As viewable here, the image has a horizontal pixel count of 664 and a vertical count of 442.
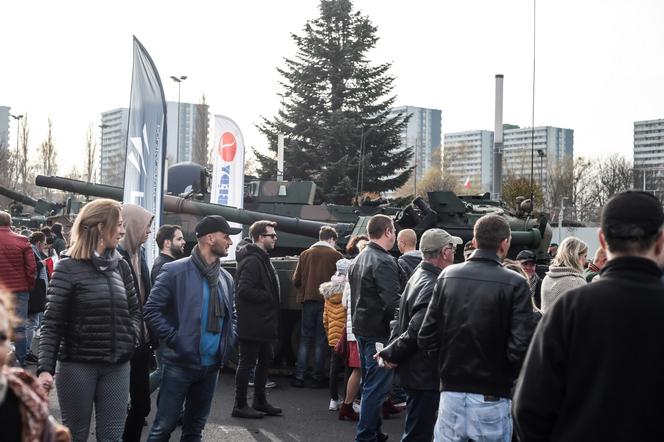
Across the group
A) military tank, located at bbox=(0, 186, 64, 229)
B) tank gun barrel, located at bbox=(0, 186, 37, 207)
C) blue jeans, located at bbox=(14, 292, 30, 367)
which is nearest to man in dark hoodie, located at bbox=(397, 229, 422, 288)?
blue jeans, located at bbox=(14, 292, 30, 367)

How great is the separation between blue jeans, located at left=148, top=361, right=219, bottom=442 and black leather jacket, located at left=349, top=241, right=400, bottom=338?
67.0 inches

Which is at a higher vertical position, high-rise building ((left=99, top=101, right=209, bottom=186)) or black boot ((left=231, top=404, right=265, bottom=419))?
high-rise building ((left=99, top=101, right=209, bottom=186))

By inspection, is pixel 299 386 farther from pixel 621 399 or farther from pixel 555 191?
pixel 555 191

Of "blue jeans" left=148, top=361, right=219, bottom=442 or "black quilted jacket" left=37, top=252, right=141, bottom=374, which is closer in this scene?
"black quilted jacket" left=37, top=252, right=141, bottom=374

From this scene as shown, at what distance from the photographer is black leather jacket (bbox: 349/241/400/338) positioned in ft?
24.5

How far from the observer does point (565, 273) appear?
681cm

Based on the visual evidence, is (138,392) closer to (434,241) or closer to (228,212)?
(434,241)

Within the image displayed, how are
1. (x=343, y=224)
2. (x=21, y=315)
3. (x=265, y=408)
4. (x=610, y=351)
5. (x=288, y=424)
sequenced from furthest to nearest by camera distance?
(x=343, y=224) < (x=21, y=315) < (x=265, y=408) < (x=288, y=424) < (x=610, y=351)

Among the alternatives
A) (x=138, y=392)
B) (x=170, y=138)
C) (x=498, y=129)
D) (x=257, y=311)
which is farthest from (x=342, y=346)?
(x=170, y=138)

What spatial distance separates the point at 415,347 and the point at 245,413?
3.63m

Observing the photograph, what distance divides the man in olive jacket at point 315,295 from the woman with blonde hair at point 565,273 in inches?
161

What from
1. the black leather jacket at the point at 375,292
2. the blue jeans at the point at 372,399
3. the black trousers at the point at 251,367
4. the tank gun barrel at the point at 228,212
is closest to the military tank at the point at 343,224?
the tank gun barrel at the point at 228,212

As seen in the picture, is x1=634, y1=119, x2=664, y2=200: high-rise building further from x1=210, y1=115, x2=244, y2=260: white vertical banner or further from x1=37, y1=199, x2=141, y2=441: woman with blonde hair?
x1=37, y1=199, x2=141, y2=441: woman with blonde hair

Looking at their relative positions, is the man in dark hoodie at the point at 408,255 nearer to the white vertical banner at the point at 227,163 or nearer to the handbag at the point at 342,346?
the handbag at the point at 342,346
